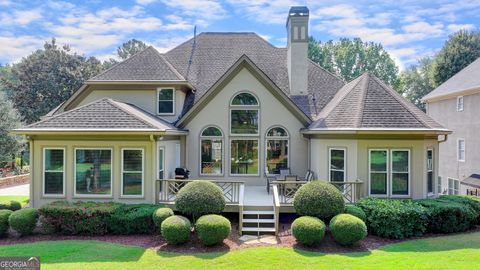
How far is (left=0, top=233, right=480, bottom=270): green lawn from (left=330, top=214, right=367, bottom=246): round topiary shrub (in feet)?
1.73

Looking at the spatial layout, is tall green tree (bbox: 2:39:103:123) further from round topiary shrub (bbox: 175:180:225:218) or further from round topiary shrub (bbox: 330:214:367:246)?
round topiary shrub (bbox: 330:214:367:246)

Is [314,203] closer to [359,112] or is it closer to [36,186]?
[359,112]

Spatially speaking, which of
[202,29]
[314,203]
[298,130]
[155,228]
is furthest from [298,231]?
[202,29]

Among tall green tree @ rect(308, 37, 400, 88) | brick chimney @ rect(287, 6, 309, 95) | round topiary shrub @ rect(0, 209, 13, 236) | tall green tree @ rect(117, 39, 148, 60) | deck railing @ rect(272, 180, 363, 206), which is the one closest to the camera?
round topiary shrub @ rect(0, 209, 13, 236)

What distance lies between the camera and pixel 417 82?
1961 inches

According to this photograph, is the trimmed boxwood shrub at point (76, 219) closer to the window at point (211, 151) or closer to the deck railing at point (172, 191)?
the deck railing at point (172, 191)

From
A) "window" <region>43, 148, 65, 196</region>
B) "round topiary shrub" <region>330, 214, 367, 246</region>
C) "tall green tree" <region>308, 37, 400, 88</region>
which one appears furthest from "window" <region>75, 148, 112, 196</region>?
"tall green tree" <region>308, 37, 400, 88</region>

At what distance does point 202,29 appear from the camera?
22.3m

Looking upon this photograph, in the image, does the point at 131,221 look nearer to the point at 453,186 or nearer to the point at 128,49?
the point at 453,186

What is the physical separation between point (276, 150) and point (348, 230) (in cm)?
688

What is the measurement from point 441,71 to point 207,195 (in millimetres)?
36730

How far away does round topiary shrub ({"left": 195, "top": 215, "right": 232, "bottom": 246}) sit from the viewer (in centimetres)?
988

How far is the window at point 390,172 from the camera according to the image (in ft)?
42.9

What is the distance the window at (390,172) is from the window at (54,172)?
1230cm
